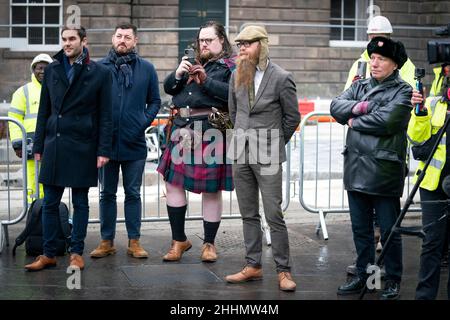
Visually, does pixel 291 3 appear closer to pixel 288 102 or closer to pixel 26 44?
pixel 26 44

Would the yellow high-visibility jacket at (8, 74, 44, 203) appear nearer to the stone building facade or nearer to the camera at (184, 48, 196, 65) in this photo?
the camera at (184, 48, 196, 65)

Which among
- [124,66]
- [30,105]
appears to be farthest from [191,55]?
[30,105]

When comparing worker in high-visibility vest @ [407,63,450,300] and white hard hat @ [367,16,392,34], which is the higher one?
white hard hat @ [367,16,392,34]

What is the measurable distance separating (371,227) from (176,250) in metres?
1.95

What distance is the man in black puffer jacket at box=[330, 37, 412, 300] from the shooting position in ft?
21.8

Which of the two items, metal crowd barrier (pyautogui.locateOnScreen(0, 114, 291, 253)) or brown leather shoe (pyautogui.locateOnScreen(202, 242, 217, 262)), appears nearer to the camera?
brown leather shoe (pyautogui.locateOnScreen(202, 242, 217, 262))

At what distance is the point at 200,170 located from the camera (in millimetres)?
7844

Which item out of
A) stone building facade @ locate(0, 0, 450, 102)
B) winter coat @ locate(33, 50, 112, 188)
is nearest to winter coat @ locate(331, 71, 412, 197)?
winter coat @ locate(33, 50, 112, 188)

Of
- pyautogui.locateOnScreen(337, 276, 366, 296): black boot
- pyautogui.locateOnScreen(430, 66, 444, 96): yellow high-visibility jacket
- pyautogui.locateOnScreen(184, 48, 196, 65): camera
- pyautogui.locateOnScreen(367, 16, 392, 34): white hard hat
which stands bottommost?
pyautogui.locateOnScreen(337, 276, 366, 296): black boot

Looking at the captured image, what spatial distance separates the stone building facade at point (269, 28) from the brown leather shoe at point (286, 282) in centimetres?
1642

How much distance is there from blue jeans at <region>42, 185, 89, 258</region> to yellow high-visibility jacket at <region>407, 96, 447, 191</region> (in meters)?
2.87

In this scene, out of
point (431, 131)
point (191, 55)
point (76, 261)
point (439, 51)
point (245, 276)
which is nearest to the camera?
point (439, 51)

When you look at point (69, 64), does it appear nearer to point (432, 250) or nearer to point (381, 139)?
point (381, 139)
